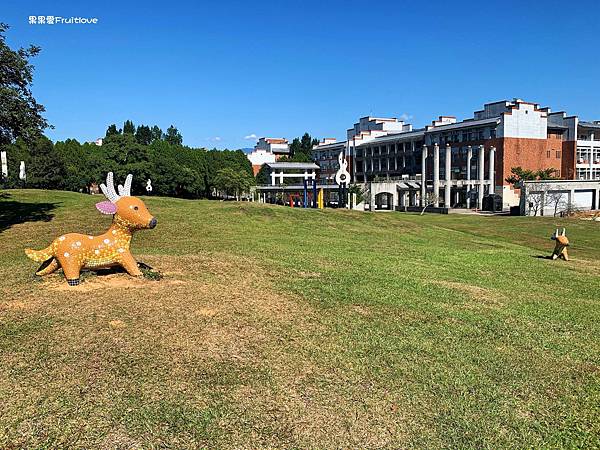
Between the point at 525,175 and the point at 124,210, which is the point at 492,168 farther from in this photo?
the point at 124,210

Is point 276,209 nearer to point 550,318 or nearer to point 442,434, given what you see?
point 550,318

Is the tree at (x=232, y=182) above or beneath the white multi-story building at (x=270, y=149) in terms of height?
beneath

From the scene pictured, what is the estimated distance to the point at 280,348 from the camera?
8.73 metres

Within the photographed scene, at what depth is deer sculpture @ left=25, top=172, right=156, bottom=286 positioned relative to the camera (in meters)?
11.8

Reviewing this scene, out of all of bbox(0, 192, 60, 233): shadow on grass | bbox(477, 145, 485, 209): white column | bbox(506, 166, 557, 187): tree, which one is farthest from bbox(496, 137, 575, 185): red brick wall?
bbox(0, 192, 60, 233): shadow on grass

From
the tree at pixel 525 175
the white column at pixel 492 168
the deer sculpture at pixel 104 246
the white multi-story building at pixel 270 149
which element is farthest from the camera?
the white multi-story building at pixel 270 149

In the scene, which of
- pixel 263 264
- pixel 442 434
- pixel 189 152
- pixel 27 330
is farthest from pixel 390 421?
pixel 189 152

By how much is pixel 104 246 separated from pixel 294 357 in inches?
249

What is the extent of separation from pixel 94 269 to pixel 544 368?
10.0 meters

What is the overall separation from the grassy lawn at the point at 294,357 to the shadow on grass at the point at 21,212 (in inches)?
367

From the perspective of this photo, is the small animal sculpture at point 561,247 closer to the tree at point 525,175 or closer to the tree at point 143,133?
the tree at point 525,175

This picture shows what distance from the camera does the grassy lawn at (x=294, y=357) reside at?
6.30m

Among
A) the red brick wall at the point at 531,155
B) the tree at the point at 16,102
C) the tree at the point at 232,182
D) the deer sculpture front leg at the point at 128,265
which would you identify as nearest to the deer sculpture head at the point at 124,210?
the deer sculpture front leg at the point at 128,265

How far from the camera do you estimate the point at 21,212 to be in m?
27.7
